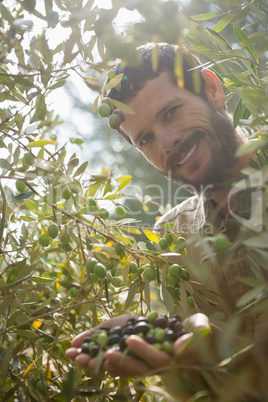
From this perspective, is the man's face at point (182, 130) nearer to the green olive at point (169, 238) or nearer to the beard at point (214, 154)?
the beard at point (214, 154)

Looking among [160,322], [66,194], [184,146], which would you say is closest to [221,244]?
[160,322]

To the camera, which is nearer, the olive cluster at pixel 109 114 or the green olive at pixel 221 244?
the green olive at pixel 221 244

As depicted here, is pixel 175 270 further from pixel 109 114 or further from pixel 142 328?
pixel 109 114

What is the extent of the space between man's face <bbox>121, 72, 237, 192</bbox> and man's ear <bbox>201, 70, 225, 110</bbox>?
2.7 inches

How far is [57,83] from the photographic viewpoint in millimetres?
982

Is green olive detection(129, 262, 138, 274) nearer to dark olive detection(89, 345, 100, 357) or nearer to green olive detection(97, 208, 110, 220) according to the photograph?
green olive detection(97, 208, 110, 220)

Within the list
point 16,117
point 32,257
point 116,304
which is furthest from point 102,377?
point 16,117

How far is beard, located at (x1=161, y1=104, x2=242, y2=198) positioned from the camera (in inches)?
52.9

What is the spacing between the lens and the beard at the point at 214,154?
134 centimetres

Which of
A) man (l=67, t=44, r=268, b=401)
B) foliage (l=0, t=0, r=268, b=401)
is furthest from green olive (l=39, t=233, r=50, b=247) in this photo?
man (l=67, t=44, r=268, b=401)

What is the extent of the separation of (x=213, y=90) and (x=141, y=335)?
104 cm

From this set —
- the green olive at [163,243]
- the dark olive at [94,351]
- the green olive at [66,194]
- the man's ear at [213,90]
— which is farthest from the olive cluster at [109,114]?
the man's ear at [213,90]

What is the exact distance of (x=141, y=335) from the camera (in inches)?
26.5

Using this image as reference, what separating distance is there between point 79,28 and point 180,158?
25.1 inches
